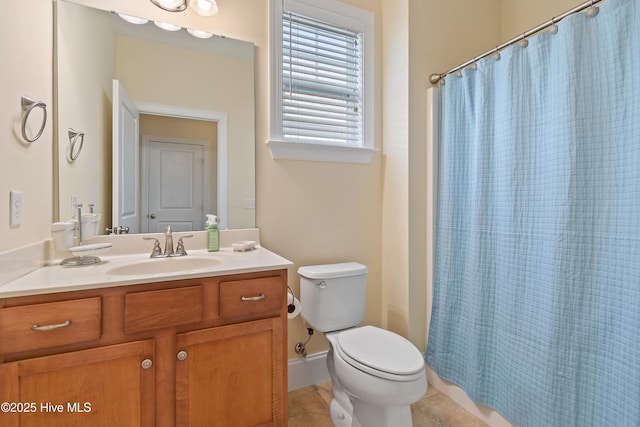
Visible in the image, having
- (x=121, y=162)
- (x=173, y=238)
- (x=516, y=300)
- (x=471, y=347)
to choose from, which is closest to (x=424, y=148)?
(x=516, y=300)

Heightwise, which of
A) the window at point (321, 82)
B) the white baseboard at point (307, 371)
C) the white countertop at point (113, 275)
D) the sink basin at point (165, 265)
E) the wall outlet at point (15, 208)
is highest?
the window at point (321, 82)

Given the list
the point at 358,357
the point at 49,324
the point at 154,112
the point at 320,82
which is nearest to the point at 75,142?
the point at 154,112

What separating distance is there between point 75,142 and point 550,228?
84.9 inches

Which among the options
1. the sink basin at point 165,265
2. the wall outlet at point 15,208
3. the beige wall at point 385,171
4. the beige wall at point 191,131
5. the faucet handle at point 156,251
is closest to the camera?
the wall outlet at point 15,208

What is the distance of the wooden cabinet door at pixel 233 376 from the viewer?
1.10 m

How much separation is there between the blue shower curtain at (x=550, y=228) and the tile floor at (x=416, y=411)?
137 millimetres

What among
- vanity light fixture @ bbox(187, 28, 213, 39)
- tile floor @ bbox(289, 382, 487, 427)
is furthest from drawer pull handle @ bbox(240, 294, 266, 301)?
vanity light fixture @ bbox(187, 28, 213, 39)

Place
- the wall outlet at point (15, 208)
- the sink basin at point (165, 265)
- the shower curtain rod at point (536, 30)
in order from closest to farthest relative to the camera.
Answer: the wall outlet at point (15, 208) < the shower curtain rod at point (536, 30) < the sink basin at point (165, 265)

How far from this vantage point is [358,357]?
4.14 feet

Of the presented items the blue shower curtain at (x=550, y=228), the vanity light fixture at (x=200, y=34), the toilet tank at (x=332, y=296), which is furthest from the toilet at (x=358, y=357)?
the vanity light fixture at (x=200, y=34)

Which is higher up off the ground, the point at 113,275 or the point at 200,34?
the point at 200,34

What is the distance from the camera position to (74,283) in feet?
3.09

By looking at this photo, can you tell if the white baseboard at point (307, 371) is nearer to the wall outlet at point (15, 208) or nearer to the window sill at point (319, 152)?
the window sill at point (319, 152)

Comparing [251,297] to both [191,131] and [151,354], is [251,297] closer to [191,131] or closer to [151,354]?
[151,354]
